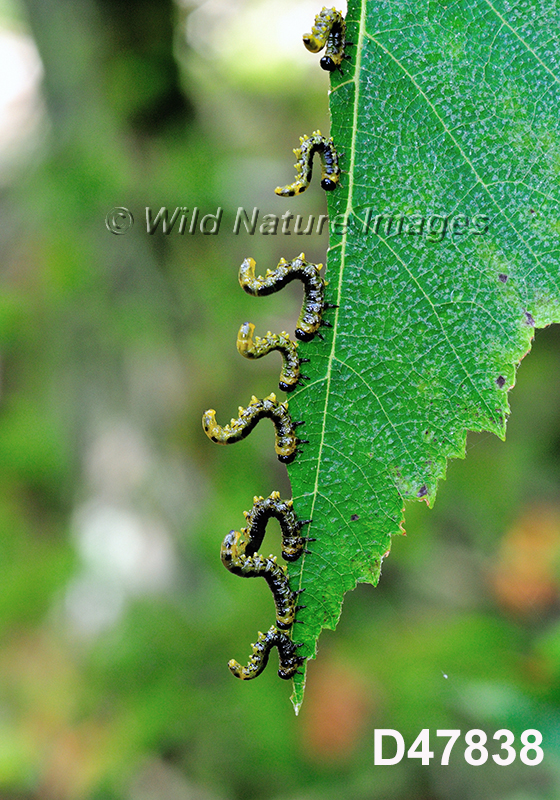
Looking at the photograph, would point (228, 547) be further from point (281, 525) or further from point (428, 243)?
point (428, 243)

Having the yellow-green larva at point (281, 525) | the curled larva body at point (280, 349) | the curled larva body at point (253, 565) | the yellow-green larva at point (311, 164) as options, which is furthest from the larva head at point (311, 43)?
the curled larva body at point (253, 565)

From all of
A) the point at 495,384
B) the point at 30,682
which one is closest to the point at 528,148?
the point at 495,384

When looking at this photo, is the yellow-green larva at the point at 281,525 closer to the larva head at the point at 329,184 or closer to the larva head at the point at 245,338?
the larva head at the point at 245,338

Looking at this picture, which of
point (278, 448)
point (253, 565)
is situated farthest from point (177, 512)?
point (278, 448)

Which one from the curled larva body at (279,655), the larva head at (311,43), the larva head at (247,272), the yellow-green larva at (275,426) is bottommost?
the curled larva body at (279,655)

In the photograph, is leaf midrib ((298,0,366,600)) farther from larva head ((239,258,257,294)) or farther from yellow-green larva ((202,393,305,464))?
larva head ((239,258,257,294))

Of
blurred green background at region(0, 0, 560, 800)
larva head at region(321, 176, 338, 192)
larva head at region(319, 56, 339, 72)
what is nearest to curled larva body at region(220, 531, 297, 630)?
larva head at region(321, 176, 338, 192)
